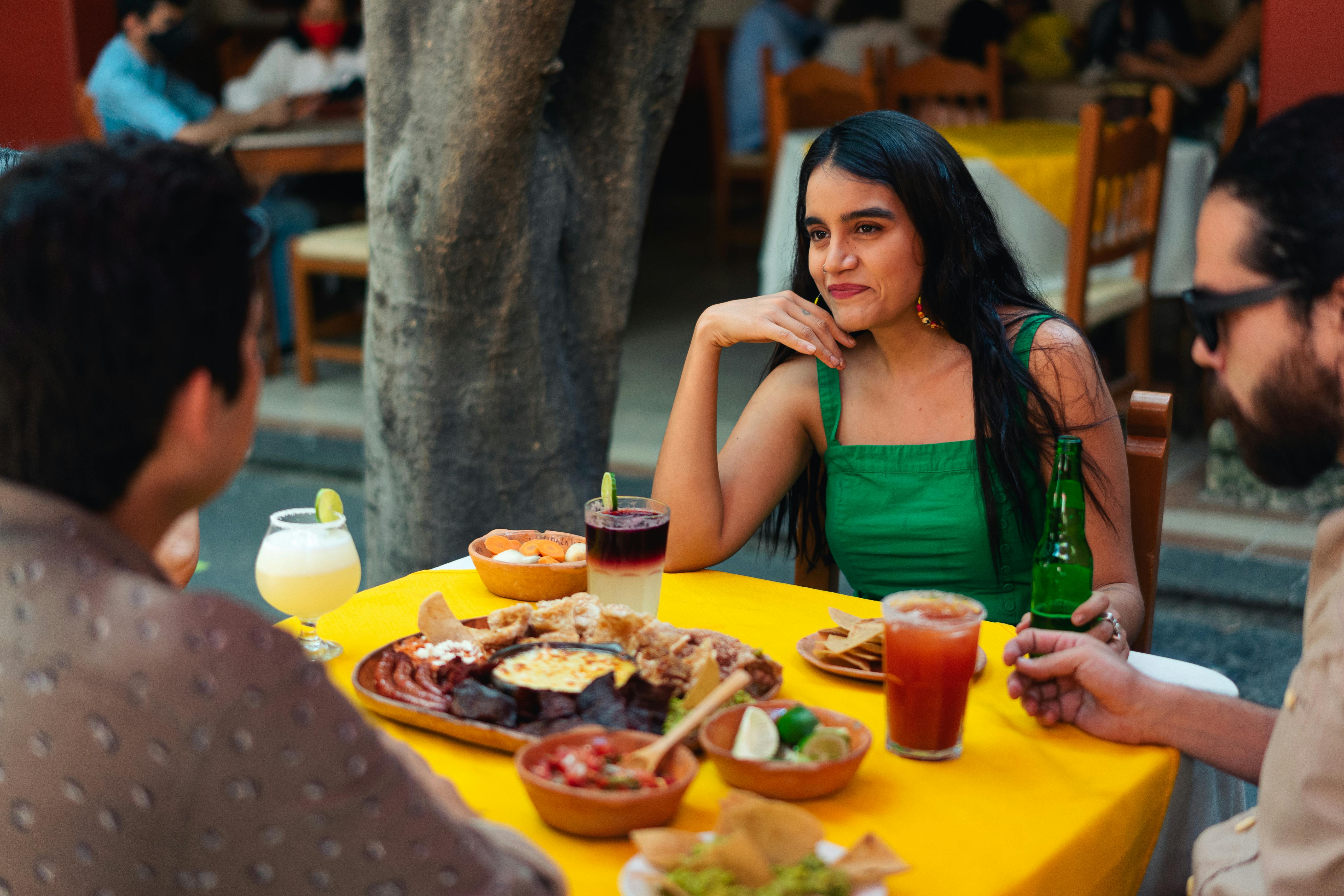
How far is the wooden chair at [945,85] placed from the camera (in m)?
6.41

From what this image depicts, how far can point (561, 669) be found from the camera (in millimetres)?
1275

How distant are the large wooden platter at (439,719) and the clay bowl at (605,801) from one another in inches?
4.0

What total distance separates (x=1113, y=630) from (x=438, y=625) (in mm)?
764

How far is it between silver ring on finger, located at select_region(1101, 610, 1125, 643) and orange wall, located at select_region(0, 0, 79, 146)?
18.8 feet

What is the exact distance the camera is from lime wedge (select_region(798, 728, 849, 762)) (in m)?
1.13

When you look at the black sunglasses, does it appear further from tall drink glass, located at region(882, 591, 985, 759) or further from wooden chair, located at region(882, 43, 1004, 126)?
wooden chair, located at region(882, 43, 1004, 126)

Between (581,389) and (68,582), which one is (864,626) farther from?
(581,389)

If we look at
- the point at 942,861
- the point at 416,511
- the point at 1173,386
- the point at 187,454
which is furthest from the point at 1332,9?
the point at 187,454

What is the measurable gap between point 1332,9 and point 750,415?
97.8 inches

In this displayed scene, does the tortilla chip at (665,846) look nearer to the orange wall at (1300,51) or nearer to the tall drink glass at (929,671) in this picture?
the tall drink glass at (929,671)

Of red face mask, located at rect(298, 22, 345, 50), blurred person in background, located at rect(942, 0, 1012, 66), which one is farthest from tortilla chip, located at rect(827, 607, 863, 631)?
red face mask, located at rect(298, 22, 345, 50)

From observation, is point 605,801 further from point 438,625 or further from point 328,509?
point 328,509

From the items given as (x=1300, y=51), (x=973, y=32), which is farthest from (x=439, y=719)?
(x=973, y=32)

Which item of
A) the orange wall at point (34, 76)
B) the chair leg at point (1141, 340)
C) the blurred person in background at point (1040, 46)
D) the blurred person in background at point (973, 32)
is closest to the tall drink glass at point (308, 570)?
the chair leg at point (1141, 340)
